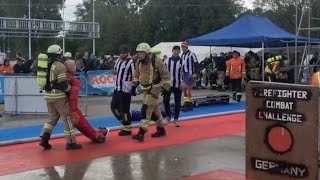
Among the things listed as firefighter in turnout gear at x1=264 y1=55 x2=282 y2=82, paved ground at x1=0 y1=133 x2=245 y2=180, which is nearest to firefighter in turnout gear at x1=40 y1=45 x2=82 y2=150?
paved ground at x1=0 y1=133 x2=245 y2=180

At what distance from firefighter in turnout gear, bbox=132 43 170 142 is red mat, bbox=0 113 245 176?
0.43m

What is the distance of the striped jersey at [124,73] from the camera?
33.3 ft

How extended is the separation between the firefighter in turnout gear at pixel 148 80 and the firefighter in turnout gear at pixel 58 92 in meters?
1.34

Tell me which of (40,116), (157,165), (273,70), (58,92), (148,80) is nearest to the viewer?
(157,165)

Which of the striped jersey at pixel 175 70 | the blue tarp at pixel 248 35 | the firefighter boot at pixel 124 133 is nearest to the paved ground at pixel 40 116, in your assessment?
the striped jersey at pixel 175 70

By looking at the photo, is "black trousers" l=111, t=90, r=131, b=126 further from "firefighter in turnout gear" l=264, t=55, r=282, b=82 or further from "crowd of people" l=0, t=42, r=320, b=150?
"firefighter in turnout gear" l=264, t=55, r=282, b=82

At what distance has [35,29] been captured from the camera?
105ft

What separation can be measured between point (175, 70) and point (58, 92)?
381 centimetres

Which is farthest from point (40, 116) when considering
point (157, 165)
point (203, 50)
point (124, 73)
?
point (203, 50)

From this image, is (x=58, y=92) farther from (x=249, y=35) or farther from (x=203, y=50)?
(x=203, y=50)

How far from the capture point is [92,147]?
366 inches

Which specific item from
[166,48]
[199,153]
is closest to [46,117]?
[199,153]

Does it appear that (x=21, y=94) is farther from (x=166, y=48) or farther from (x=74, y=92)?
(x=166, y=48)

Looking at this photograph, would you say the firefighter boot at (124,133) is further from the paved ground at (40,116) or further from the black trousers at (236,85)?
the black trousers at (236,85)
